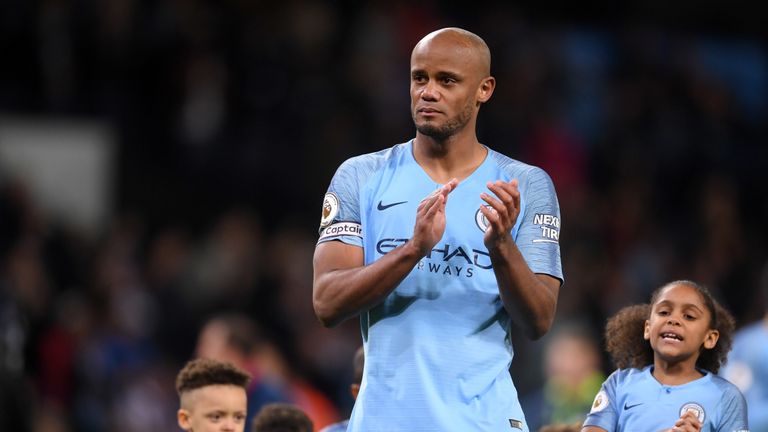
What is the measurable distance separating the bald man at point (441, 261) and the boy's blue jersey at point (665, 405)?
0.53 m

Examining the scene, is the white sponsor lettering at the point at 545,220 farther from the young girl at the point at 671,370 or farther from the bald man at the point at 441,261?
the young girl at the point at 671,370

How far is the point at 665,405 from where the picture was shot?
491 centimetres

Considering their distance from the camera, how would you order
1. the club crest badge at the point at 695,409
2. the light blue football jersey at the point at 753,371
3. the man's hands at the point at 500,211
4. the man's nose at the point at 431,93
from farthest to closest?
the light blue football jersey at the point at 753,371
the club crest badge at the point at 695,409
the man's nose at the point at 431,93
the man's hands at the point at 500,211

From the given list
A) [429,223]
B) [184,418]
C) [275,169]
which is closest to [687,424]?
[429,223]

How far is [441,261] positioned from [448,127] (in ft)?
1.45

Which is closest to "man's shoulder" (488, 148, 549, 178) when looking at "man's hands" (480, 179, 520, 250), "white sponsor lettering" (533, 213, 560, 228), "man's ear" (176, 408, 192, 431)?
"white sponsor lettering" (533, 213, 560, 228)

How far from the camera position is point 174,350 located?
508 inches

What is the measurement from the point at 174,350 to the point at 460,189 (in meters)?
8.54

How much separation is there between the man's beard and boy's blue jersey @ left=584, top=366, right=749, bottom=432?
111 cm

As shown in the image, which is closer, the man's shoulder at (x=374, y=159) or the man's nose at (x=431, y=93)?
the man's nose at (x=431, y=93)

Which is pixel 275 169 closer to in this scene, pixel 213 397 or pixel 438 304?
pixel 213 397

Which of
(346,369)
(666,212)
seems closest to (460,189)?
(346,369)

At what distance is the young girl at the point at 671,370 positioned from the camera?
488 cm

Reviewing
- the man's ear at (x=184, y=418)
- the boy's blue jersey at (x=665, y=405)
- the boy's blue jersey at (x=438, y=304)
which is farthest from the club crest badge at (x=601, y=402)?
the man's ear at (x=184, y=418)
